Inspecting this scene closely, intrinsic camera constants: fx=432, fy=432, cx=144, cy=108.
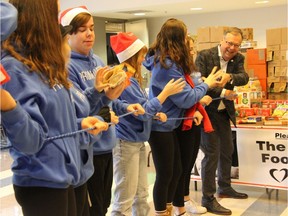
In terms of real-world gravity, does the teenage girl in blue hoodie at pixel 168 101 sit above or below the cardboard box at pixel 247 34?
→ below

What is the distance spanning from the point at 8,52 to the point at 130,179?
131 centimetres

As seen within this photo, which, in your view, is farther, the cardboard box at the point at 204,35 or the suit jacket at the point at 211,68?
the cardboard box at the point at 204,35

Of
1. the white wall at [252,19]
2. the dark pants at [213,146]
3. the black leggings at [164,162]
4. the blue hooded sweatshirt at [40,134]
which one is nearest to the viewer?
the blue hooded sweatshirt at [40,134]

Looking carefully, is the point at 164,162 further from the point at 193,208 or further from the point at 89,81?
the point at 89,81

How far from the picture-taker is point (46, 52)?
1458mm

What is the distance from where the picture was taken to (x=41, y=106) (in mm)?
1405

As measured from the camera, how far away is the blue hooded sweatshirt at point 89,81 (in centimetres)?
201

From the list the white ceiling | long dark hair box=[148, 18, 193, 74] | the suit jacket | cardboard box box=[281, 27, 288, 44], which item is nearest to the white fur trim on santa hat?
long dark hair box=[148, 18, 193, 74]

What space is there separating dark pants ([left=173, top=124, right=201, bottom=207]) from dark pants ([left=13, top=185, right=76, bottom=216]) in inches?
61.5

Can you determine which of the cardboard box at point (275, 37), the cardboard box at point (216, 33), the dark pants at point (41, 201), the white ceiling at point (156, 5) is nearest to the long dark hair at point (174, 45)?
the dark pants at point (41, 201)

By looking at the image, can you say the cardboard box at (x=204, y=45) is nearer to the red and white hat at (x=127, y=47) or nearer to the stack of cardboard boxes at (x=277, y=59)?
the stack of cardboard boxes at (x=277, y=59)

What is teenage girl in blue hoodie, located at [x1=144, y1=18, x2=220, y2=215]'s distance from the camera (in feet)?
9.00

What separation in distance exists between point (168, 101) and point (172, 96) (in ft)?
0.21

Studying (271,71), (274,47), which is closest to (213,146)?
(271,71)
